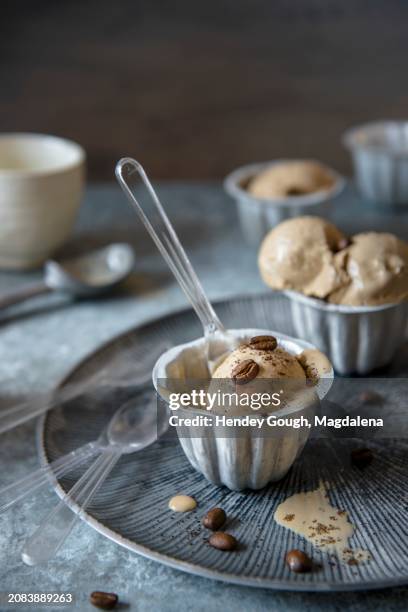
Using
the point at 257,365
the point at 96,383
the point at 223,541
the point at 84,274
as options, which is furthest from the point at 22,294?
the point at 223,541

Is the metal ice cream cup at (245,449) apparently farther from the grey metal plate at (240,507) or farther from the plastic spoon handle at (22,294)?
the plastic spoon handle at (22,294)

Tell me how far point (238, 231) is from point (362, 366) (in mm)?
574

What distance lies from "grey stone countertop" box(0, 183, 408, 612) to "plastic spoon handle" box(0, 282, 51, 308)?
23mm

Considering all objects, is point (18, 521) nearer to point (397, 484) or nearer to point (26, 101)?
point (397, 484)

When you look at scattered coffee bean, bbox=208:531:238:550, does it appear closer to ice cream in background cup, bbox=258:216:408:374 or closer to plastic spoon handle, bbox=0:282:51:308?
ice cream in background cup, bbox=258:216:408:374

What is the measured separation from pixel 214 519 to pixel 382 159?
3.17ft

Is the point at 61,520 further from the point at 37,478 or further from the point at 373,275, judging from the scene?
the point at 373,275

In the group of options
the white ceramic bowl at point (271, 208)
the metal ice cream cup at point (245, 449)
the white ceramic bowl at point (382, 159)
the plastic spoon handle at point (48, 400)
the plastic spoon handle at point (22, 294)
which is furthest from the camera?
the white ceramic bowl at point (382, 159)

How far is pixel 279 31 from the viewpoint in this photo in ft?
5.41

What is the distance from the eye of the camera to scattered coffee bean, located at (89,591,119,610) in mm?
644

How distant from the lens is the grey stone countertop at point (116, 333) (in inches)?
26.0

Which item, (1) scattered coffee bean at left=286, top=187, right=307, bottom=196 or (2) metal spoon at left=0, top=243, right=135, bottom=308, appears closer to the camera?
(2) metal spoon at left=0, top=243, right=135, bottom=308

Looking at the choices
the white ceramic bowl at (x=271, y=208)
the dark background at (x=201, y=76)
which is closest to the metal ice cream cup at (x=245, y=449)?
the white ceramic bowl at (x=271, y=208)

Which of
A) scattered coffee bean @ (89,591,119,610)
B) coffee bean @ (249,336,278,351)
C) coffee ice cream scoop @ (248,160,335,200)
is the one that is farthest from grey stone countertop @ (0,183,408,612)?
coffee bean @ (249,336,278,351)
